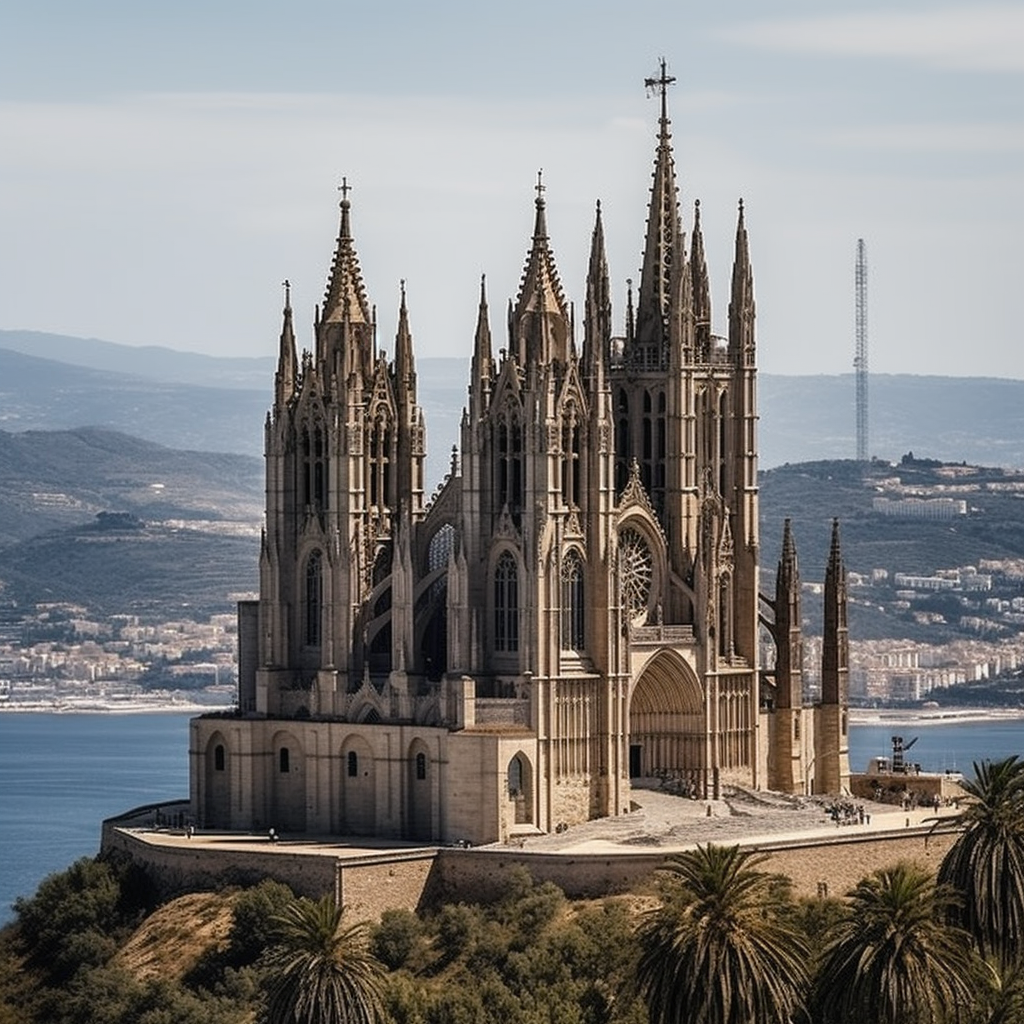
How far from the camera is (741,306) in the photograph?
11319 cm

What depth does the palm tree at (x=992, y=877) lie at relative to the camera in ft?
266

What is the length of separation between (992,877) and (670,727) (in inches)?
1153

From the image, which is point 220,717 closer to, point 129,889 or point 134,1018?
point 129,889

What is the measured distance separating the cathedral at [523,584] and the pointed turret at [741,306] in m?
0.08

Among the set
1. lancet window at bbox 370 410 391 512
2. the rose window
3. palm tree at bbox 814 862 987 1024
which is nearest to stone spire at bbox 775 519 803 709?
the rose window

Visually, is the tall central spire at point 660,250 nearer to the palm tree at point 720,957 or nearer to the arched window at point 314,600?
the arched window at point 314,600

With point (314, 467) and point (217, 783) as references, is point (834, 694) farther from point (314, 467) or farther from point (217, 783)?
point (217, 783)

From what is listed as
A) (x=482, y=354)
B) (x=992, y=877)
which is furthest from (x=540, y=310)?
(x=992, y=877)

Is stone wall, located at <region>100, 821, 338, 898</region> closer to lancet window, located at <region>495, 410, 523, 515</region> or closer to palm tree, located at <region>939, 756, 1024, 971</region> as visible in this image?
lancet window, located at <region>495, 410, 523, 515</region>

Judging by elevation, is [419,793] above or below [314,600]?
below

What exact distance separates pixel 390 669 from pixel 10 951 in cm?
1336

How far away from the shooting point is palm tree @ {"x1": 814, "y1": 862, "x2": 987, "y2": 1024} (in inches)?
2970

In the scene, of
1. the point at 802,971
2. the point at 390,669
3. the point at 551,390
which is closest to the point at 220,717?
the point at 390,669

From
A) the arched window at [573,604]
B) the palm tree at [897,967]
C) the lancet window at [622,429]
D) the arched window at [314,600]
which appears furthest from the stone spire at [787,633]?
the palm tree at [897,967]
